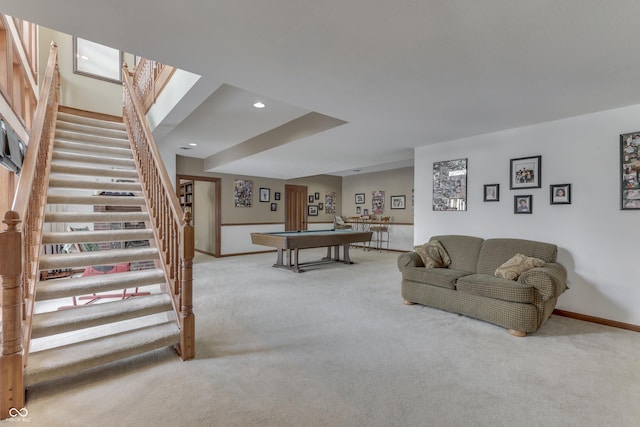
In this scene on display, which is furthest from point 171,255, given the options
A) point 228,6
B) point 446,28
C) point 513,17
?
point 513,17

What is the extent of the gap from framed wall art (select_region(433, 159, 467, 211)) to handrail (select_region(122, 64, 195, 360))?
12.1ft

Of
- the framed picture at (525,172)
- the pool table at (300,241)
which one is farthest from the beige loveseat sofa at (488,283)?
the pool table at (300,241)

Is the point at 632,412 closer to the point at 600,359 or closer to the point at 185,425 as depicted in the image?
the point at 600,359

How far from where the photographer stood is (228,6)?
163cm

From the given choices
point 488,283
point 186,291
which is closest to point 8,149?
point 186,291

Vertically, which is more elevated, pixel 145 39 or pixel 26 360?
pixel 145 39

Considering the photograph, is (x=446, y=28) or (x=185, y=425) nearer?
(x=185, y=425)

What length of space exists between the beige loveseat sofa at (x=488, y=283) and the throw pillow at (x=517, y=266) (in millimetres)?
30

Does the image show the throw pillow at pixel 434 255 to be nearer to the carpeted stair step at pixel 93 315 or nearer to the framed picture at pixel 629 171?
the framed picture at pixel 629 171

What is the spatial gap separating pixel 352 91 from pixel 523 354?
105 inches

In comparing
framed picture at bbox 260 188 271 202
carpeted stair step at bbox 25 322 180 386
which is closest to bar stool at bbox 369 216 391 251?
framed picture at bbox 260 188 271 202

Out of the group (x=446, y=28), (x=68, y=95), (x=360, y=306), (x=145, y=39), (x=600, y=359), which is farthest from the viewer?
(x=68, y=95)

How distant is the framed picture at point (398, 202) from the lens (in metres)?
8.76

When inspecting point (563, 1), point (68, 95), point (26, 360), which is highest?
point (68, 95)
